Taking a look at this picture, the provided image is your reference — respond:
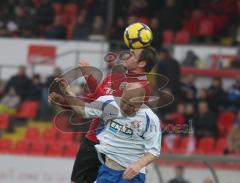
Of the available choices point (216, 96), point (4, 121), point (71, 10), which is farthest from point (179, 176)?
point (71, 10)

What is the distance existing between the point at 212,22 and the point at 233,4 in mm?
883

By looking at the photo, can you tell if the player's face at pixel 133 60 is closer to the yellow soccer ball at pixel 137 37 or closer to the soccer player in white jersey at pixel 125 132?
the yellow soccer ball at pixel 137 37

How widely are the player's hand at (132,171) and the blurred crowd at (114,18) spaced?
11831 mm

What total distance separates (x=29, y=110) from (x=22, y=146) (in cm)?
201

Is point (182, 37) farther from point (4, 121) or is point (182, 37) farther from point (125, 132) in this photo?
point (125, 132)

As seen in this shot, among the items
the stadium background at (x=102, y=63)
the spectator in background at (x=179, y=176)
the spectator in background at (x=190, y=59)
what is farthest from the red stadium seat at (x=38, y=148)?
the spectator in background at (x=179, y=176)

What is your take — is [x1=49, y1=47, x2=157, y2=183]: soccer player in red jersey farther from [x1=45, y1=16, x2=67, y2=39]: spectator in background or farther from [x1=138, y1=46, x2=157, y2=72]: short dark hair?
[x1=45, y1=16, x2=67, y2=39]: spectator in background

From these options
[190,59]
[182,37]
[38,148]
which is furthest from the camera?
[182,37]

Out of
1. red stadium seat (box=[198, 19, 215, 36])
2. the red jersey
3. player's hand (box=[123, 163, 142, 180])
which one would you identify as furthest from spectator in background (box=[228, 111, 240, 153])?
player's hand (box=[123, 163, 142, 180])

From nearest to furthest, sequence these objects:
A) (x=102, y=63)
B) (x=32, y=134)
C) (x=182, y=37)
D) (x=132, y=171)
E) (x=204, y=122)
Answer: (x=132, y=171)
(x=204, y=122)
(x=32, y=134)
(x=102, y=63)
(x=182, y=37)

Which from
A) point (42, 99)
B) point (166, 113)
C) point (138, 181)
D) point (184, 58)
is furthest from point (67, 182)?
point (138, 181)

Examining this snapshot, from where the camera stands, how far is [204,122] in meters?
16.0

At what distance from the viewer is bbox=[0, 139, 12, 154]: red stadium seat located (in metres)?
15.9

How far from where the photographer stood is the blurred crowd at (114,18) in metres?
Answer: 19.9
